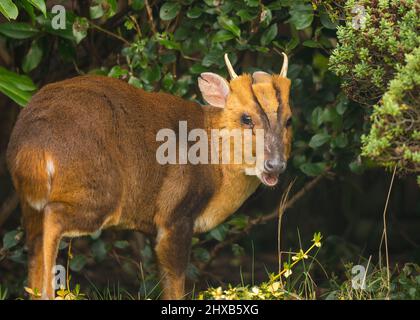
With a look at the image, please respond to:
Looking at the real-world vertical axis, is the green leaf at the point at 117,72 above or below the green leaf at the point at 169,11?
below

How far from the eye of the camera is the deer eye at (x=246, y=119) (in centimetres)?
687

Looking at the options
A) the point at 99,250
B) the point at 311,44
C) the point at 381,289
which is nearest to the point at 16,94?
the point at 99,250

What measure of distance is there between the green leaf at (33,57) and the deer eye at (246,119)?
1.89 metres

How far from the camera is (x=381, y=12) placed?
20.0 feet

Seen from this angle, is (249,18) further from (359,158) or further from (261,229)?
(261,229)

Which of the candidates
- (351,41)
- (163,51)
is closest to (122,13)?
(163,51)

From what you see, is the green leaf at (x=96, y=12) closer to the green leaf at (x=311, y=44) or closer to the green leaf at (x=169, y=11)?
the green leaf at (x=169, y=11)

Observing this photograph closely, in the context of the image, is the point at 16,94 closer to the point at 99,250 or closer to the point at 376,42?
the point at 99,250

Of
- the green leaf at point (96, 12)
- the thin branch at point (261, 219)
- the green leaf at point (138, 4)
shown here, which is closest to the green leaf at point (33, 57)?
the green leaf at point (96, 12)

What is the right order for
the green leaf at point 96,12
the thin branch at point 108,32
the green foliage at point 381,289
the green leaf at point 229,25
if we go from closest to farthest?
the green foliage at point 381,289 → the green leaf at point 229,25 → the green leaf at point 96,12 → the thin branch at point 108,32

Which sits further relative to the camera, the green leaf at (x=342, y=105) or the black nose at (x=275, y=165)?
the green leaf at (x=342, y=105)

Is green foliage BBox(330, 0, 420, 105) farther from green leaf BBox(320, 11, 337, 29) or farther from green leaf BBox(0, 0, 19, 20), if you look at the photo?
green leaf BBox(0, 0, 19, 20)

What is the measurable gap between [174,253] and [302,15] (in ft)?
6.38

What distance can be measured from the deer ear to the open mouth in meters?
0.63
